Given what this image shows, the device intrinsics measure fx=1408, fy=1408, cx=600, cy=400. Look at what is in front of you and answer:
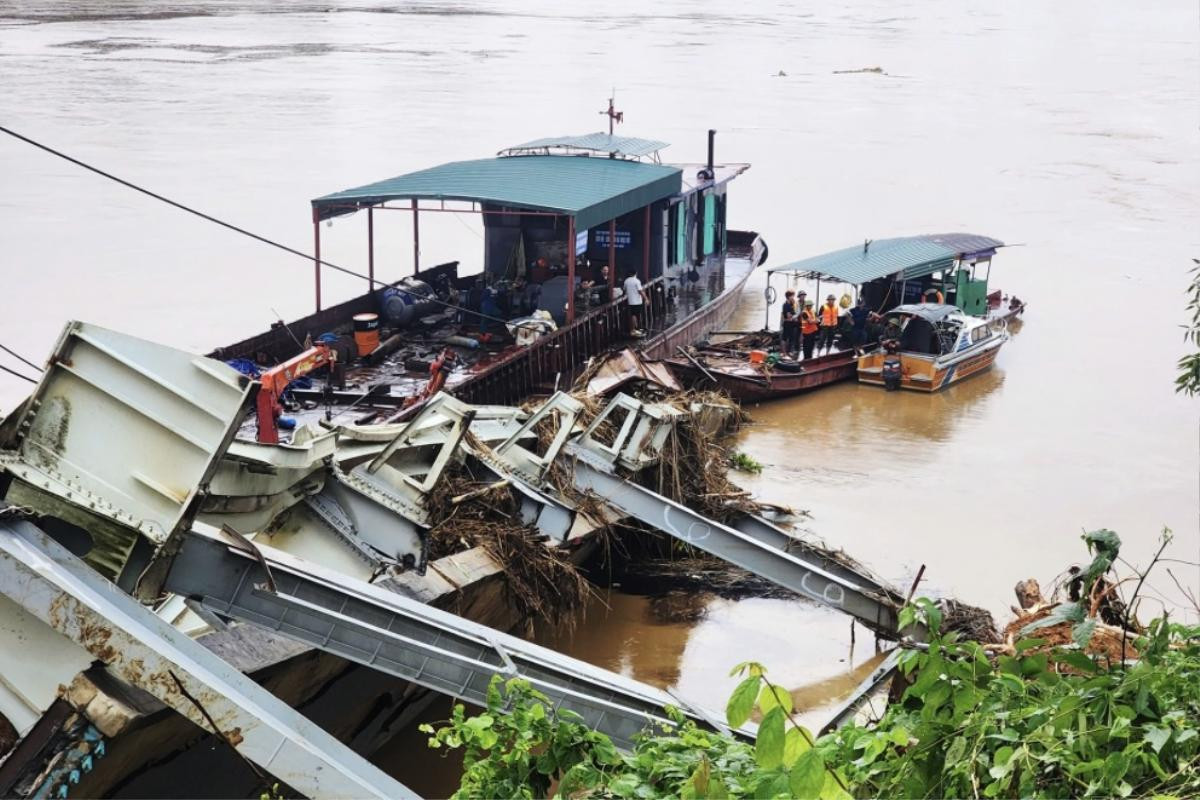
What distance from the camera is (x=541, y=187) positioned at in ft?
67.6

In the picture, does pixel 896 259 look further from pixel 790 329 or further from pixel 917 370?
pixel 790 329

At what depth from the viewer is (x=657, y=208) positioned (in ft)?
77.6

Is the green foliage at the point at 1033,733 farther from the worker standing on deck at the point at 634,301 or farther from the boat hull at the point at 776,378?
the worker standing on deck at the point at 634,301

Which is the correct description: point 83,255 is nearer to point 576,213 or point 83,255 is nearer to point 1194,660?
point 576,213

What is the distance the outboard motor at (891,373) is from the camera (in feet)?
75.2

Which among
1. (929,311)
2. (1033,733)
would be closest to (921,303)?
(929,311)

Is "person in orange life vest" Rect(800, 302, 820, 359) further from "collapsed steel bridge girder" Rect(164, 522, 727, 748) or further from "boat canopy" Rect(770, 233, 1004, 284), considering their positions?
"collapsed steel bridge girder" Rect(164, 522, 727, 748)

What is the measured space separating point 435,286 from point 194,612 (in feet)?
41.7

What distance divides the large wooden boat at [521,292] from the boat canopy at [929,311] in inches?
128

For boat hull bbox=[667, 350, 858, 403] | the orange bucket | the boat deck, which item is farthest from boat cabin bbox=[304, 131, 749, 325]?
boat hull bbox=[667, 350, 858, 403]

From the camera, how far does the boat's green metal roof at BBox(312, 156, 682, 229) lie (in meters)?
19.7

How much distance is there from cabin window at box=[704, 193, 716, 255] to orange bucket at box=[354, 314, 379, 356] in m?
9.08

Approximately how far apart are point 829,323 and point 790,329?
891 mm

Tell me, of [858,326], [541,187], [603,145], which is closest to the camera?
[541,187]
